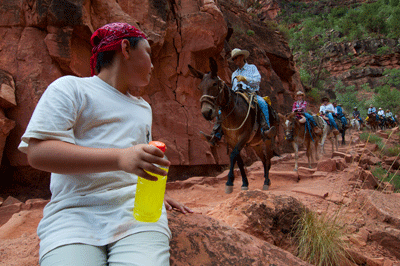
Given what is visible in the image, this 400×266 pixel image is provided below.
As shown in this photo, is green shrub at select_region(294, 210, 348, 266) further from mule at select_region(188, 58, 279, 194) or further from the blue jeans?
the blue jeans

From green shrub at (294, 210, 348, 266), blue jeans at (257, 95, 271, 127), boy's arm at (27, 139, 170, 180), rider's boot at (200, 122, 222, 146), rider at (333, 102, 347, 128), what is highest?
rider at (333, 102, 347, 128)

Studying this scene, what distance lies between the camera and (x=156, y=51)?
8.97 meters

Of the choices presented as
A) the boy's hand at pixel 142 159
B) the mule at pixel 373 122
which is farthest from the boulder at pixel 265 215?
the mule at pixel 373 122

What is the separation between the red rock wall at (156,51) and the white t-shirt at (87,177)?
662cm

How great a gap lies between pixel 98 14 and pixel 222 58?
5.36 m

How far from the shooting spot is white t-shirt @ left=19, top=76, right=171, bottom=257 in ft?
3.51

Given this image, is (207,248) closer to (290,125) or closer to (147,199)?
(147,199)

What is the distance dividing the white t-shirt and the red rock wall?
6623 mm

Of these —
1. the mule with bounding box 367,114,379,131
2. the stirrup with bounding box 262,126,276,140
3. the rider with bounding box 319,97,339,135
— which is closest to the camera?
the stirrup with bounding box 262,126,276,140

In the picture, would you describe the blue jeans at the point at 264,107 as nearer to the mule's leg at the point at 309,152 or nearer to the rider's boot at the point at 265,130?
the rider's boot at the point at 265,130

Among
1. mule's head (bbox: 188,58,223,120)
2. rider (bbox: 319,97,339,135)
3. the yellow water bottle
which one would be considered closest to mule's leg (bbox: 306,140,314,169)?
rider (bbox: 319,97,339,135)

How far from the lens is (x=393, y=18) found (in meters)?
42.2

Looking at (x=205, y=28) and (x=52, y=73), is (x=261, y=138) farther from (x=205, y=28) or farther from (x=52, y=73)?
(x=52, y=73)

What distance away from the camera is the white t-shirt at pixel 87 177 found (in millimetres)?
1069
